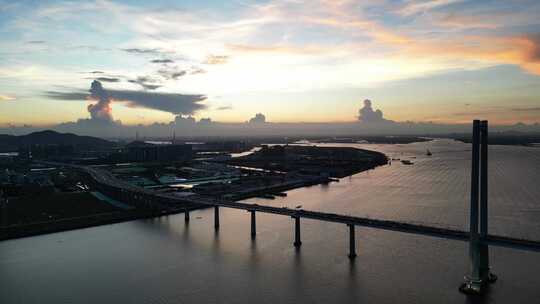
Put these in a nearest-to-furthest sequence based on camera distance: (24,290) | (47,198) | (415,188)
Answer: (24,290)
(47,198)
(415,188)

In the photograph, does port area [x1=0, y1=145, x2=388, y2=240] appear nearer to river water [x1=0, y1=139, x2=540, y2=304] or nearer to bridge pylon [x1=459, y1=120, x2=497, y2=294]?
river water [x1=0, y1=139, x2=540, y2=304]

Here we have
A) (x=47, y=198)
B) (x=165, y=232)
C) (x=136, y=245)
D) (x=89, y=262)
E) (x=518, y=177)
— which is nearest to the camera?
(x=89, y=262)

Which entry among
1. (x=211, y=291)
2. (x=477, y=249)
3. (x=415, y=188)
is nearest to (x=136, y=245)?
(x=211, y=291)

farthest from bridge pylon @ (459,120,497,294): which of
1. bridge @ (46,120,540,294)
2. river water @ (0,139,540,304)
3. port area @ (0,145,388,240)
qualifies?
port area @ (0,145,388,240)

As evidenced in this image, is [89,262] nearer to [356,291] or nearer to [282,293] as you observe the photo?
[282,293]

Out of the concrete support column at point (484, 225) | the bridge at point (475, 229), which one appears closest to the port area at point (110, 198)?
the bridge at point (475, 229)

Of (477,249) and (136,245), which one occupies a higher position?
(477,249)
